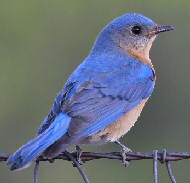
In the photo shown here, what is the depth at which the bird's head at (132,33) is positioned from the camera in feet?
32.5

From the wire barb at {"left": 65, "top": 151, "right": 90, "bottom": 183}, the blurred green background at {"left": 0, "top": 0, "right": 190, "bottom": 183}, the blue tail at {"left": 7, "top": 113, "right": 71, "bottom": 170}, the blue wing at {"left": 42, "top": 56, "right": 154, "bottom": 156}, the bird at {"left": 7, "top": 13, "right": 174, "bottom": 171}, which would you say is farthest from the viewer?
the blurred green background at {"left": 0, "top": 0, "right": 190, "bottom": 183}

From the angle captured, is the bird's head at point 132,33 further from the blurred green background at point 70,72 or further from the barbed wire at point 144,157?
the blurred green background at point 70,72

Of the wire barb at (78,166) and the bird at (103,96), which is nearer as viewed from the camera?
the wire barb at (78,166)

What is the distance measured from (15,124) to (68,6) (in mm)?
4003

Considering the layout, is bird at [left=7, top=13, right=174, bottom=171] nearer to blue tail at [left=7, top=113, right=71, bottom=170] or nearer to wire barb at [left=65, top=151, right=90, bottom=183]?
blue tail at [left=7, top=113, right=71, bottom=170]

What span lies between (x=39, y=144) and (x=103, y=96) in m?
1.13

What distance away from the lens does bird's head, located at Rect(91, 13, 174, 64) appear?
9914 millimetres

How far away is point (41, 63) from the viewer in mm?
21578

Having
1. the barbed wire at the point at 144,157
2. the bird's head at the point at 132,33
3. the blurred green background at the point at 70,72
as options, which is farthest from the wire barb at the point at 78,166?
the blurred green background at the point at 70,72

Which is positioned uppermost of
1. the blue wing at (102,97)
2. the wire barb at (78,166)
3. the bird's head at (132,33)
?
the bird's head at (132,33)

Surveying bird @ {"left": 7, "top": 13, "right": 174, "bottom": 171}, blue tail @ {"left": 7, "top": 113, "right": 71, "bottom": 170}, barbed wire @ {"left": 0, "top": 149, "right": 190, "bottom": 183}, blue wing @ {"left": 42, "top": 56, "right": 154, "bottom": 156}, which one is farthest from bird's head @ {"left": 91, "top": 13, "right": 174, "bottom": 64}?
barbed wire @ {"left": 0, "top": 149, "right": 190, "bottom": 183}

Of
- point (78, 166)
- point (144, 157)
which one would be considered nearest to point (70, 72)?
point (78, 166)

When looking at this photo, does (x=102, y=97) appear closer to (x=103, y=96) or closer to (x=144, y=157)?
(x=103, y=96)

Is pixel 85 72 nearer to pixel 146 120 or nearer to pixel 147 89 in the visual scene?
pixel 147 89
